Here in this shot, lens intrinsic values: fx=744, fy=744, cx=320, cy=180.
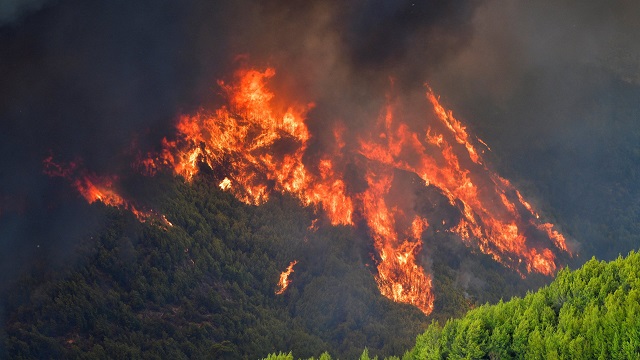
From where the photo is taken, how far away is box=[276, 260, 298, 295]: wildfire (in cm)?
7944

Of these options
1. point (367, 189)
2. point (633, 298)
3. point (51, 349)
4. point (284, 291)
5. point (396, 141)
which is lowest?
point (51, 349)

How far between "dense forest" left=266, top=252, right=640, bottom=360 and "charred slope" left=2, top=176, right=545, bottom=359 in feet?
79.4

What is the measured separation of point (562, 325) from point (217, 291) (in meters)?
39.9

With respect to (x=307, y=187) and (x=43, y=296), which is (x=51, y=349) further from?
(x=307, y=187)

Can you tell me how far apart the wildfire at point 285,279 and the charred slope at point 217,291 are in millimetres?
538

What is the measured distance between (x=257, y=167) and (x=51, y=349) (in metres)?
31.7

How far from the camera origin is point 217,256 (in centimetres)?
7825

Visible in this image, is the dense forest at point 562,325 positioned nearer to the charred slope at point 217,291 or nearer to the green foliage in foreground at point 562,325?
the green foliage in foreground at point 562,325

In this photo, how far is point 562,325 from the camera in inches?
1753

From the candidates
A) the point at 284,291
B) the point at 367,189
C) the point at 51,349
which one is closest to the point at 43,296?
the point at 51,349

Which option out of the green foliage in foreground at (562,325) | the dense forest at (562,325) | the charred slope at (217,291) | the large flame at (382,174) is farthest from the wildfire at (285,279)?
the dense forest at (562,325)

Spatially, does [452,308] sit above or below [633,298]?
above

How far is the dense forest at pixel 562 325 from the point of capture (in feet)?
135

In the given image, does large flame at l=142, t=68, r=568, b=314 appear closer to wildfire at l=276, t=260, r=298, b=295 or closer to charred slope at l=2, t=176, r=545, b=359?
charred slope at l=2, t=176, r=545, b=359
